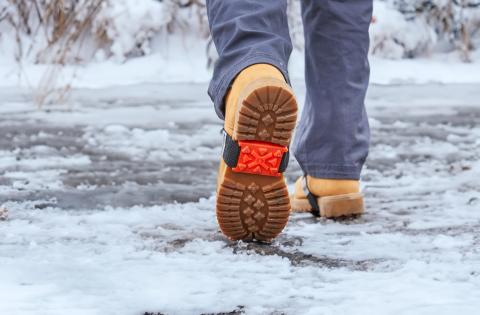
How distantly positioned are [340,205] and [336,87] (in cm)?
30

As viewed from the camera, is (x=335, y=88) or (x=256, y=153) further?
(x=335, y=88)

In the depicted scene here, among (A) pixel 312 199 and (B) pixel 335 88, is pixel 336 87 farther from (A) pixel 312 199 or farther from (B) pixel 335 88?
(A) pixel 312 199

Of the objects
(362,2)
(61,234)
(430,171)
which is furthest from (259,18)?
(430,171)

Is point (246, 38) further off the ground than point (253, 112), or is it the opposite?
point (246, 38)

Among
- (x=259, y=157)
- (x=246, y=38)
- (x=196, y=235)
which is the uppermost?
(x=246, y=38)

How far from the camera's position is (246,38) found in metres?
2.00

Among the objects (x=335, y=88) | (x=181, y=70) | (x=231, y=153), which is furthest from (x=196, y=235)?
(x=181, y=70)

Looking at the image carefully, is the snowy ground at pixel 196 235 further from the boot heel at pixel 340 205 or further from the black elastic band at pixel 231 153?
the black elastic band at pixel 231 153

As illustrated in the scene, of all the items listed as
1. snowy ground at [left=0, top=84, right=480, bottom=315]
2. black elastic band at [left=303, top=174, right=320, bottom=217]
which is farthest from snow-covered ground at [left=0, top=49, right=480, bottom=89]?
black elastic band at [left=303, top=174, right=320, bottom=217]

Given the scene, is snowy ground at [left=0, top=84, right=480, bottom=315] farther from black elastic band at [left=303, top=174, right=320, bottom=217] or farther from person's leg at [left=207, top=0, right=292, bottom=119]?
person's leg at [left=207, top=0, right=292, bottom=119]

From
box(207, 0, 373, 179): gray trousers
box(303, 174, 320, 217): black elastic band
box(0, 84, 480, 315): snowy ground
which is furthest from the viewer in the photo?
box(303, 174, 320, 217): black elastic band

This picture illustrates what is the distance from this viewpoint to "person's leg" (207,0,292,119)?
78.3 inches

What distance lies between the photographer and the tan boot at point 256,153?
189cm

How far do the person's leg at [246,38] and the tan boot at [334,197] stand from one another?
487 mm
